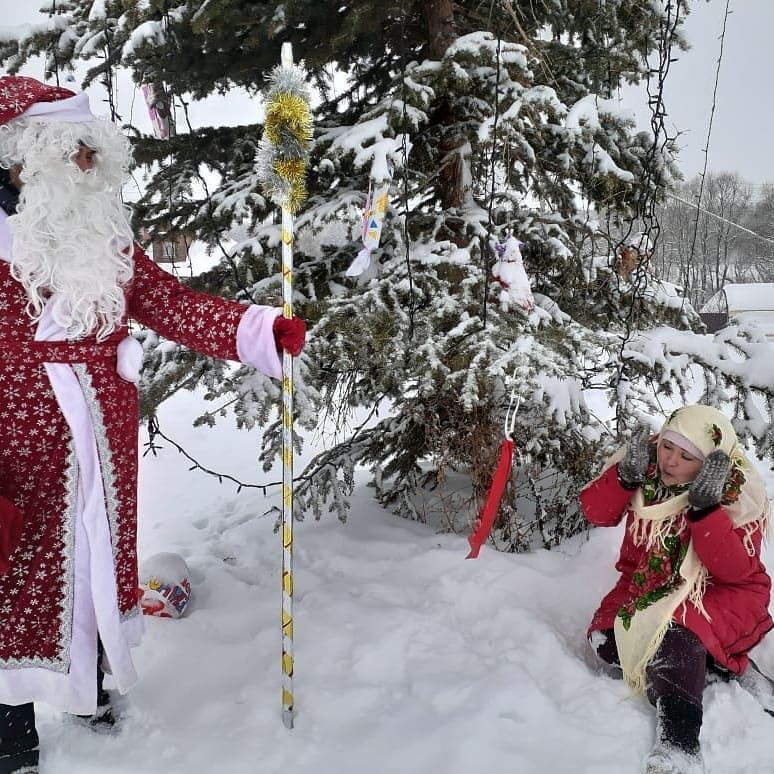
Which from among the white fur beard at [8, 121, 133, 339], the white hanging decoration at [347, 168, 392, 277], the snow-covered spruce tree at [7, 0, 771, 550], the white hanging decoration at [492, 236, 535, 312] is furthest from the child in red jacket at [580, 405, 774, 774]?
the white fur beard at [8, 121, 133, 339]

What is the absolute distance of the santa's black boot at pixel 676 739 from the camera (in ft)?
5.94

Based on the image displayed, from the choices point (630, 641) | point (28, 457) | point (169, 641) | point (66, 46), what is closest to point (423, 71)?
point (66, 46)

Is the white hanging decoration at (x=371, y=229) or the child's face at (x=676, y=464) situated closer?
the child's face at (x=676, y=464)

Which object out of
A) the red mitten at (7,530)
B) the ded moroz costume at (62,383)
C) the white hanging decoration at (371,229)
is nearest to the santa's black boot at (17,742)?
the ded moroz costume at (62,383)

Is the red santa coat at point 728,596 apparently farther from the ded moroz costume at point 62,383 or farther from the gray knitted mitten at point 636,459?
the ded moroz costume at point 62,383

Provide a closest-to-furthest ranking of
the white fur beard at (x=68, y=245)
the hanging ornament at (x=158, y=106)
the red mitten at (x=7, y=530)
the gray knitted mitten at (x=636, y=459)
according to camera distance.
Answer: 1. the red mitten at (x=7, y=530)
2. the white fur beard at (x=68, y=245)
3. the gray knitted mitten at (x=636, y=459)
4. the hanging ornament at (x=158, y=106)

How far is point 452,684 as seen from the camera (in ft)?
7.24

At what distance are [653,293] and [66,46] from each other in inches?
145

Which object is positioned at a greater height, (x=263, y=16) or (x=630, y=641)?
(x=263, y=16)

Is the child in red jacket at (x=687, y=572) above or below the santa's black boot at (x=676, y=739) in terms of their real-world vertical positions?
above

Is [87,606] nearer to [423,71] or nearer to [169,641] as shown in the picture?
[169,641]

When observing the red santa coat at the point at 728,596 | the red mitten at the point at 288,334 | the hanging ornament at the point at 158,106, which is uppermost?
the hanging ornament at the point at 158,106

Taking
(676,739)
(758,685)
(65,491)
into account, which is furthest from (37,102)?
(758,685)

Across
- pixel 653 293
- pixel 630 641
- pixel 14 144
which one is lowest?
pixel 630 641
